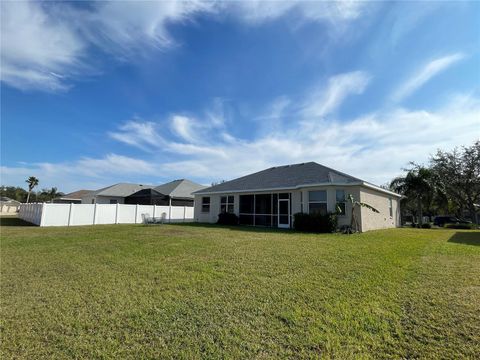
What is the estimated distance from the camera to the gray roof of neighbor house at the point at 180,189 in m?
32.2

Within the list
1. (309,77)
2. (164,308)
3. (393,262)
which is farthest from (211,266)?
(309,77)

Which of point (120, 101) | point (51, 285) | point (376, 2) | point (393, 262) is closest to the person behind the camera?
point (51, 285)

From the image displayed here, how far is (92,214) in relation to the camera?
22.1m

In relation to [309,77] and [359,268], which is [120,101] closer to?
[309,77]

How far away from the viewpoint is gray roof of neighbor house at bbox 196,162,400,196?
17.7 metres

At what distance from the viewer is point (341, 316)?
4082 millimetres

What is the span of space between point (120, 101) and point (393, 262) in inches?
628

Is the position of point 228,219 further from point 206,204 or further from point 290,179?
point 290,179

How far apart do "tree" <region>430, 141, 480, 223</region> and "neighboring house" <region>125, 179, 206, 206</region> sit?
2853 cm

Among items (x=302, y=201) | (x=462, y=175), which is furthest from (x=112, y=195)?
(x=462, y=175)

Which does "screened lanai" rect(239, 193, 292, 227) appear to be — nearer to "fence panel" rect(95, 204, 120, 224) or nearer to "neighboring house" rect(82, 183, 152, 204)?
"fence panel" rect(95, 204, 120, 224)

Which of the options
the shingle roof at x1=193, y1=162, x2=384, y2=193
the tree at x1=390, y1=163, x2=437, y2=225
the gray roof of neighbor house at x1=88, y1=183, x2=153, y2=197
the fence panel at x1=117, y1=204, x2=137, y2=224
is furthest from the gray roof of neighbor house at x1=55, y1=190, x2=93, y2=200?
the tree at x1=390, y1=163, x2=437, y2=225

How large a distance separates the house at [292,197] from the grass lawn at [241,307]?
9.49 meters

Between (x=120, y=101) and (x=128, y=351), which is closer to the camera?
(x=128, y=351)
